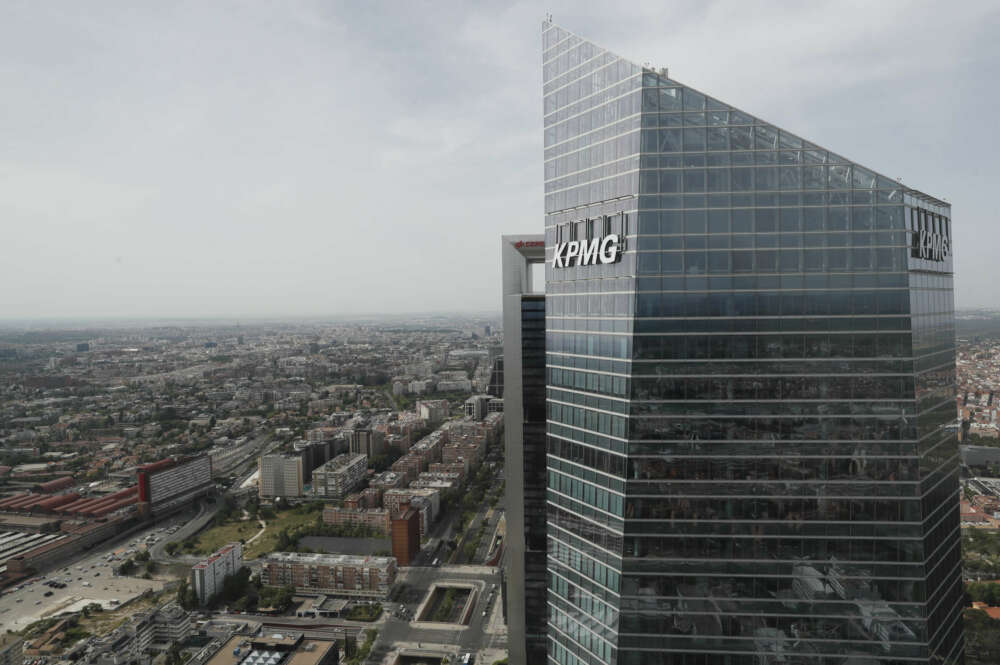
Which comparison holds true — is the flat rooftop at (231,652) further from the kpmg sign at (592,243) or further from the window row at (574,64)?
the window row at (574,64)

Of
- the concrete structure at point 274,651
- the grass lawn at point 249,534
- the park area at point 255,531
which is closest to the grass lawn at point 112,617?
the park area at point 255,531

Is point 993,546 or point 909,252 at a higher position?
point 909,252

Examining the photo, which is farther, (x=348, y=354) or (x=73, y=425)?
(x=348, y=354)

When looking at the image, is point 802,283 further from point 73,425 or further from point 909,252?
point 73,425

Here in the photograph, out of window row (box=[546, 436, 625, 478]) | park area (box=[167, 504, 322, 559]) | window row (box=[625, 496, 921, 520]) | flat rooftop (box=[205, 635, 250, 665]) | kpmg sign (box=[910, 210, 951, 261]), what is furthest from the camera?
park area (box=[167, 504, 322, 559])

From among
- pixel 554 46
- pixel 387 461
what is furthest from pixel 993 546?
pixel 387 461

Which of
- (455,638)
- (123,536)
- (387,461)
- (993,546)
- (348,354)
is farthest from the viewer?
(348,354)

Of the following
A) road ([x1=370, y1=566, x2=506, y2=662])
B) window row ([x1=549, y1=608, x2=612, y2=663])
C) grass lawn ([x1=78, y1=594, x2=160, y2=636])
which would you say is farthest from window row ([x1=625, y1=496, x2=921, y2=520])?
grass lawn ([x1=78, y1=594, x2=160, y2=636])

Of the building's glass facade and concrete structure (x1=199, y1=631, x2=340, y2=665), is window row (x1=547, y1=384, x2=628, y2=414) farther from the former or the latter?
concrete structure (x1=199, y1=631, x2=340, y2=665)
